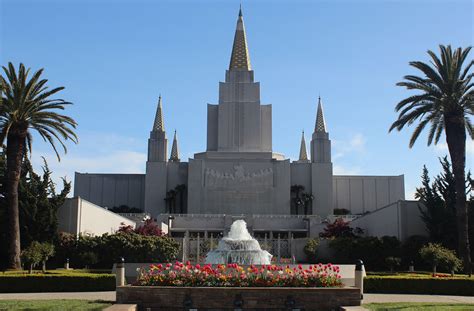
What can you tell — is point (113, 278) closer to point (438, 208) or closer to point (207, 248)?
point (207, 248)

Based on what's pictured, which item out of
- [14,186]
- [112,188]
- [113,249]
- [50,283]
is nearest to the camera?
[50,283]

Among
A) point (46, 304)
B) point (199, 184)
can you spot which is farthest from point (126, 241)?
point (199, 184)

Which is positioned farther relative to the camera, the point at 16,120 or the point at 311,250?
the point at 311,250

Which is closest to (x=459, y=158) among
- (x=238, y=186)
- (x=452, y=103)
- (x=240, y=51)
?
→ (x=452, y=103)

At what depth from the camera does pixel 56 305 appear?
1689 cm

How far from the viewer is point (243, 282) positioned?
Result: 57.2ft

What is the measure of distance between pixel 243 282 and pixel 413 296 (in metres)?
8.40

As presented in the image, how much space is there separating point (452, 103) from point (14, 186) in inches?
941

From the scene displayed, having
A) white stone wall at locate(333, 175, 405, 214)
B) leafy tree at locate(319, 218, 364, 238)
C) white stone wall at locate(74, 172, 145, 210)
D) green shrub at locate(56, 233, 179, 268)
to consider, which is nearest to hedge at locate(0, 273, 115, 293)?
green shrub at locate(56, 233, 179, 268)

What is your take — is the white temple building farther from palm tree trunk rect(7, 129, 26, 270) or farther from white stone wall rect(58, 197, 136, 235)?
palm tree trunk rect(7, 129, 26, 270)

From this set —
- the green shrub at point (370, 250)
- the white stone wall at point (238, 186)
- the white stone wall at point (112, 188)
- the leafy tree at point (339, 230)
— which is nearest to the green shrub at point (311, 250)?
the green shrub at point (370, 250)

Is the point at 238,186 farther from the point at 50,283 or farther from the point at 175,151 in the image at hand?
the point at 50,283

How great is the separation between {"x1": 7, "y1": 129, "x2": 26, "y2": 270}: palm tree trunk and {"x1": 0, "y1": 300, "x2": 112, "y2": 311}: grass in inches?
510

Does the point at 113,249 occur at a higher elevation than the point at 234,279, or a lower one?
higher
